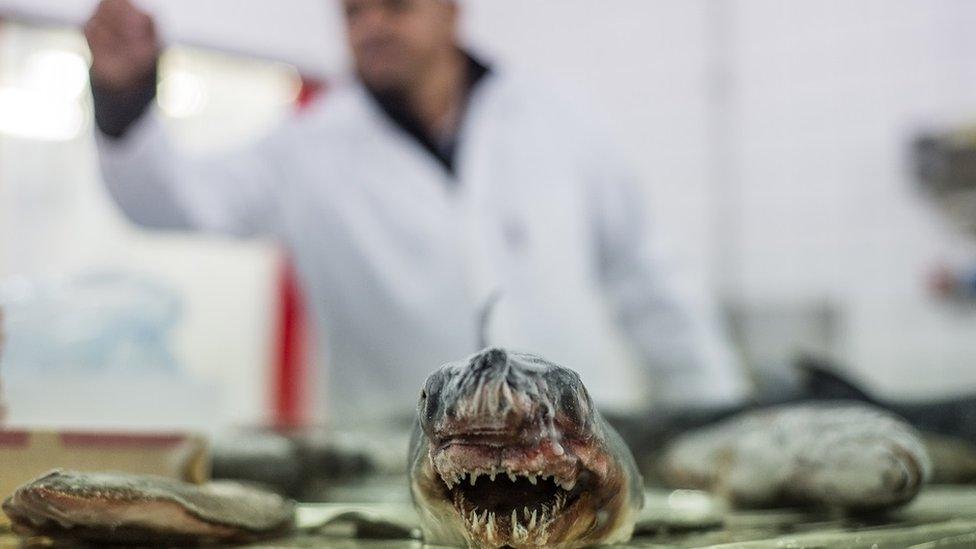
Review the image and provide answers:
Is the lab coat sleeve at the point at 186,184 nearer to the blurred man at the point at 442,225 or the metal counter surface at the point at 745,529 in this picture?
the blurred man at the point at 442,225

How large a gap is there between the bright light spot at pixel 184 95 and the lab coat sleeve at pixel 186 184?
0.54m

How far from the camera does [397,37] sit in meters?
1.33

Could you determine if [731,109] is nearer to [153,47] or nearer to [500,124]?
[500,124]

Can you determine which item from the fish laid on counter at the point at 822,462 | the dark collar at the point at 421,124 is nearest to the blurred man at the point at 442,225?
the dark collar at the point at 421,124

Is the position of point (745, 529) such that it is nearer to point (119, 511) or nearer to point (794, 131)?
point (119, 511)

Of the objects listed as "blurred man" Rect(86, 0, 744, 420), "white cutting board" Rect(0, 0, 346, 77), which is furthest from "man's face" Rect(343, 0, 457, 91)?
"white cutting board" Rect(0, 0, 346, 77)

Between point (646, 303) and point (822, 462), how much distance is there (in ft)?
3.52

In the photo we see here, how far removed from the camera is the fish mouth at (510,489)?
377mm

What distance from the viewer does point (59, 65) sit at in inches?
69.7

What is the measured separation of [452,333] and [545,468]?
1103mm

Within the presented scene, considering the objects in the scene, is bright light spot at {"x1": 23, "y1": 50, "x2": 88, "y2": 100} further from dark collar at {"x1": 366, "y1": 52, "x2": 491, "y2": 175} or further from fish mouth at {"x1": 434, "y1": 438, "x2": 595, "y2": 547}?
fish mouth at {"x1": 434, "y1": 438, "x2": 595, "y2": 547}

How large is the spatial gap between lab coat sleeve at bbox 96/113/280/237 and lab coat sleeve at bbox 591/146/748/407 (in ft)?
2.12

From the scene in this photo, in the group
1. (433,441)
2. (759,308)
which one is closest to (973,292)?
(759,308)

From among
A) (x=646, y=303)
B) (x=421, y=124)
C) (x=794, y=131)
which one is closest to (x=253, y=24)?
(x=421, y=124)
